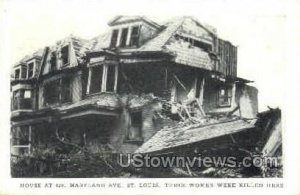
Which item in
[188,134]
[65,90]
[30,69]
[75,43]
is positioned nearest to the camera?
[188,134]

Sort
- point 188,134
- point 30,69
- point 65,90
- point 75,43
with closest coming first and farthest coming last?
point 188,134
point 75,43
point 30,69
point 65,90

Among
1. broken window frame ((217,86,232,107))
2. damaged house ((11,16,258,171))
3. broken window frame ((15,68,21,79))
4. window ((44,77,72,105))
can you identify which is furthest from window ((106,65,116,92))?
broken window frame ((217,86,232,107))

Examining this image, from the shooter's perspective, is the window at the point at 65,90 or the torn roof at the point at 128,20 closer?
the torn roof at the point at 128,20

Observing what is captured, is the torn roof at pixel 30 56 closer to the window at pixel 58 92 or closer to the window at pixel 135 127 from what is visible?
the window at pixel 58 92

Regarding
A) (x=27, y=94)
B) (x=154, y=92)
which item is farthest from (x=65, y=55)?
(x=154, y=92)

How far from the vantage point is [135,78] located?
6613mm

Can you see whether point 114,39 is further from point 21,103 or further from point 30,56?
point 21,103

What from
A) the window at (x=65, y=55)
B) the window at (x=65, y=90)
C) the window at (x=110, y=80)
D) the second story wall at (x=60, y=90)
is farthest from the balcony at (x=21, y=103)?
the window at (x=110, y=80)

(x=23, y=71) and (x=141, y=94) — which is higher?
(x=23, y=71)

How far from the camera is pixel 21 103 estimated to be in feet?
22.2

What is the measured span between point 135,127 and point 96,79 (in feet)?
2.46

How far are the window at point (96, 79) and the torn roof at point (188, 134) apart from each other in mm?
887

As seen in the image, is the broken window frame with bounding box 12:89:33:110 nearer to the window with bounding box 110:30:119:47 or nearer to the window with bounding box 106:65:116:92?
the window with bounding box 106:65:116:92

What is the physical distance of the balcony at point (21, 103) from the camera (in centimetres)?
671
